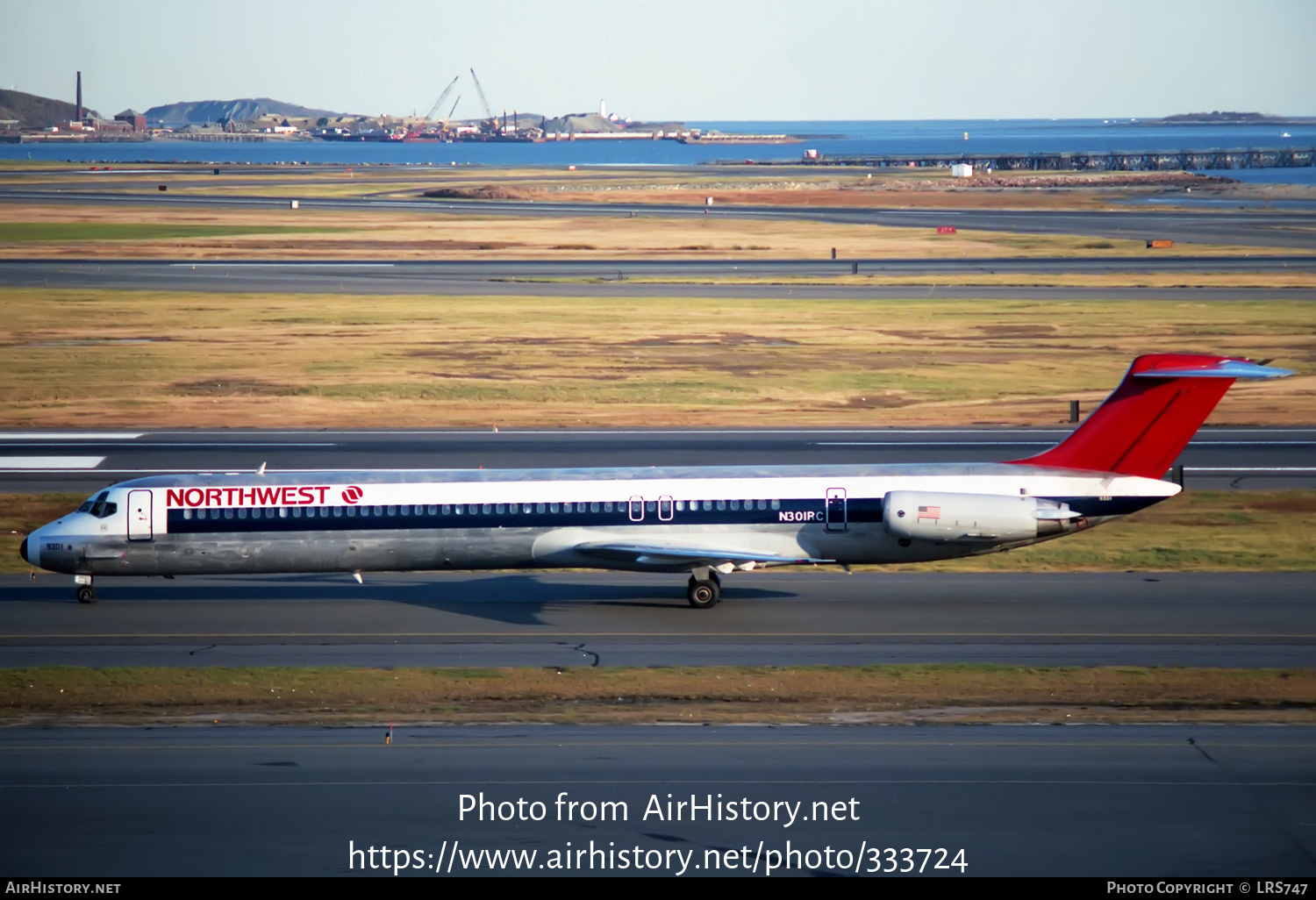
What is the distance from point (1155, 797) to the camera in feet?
67.2

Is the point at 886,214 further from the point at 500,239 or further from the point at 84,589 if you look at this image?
the point at 84,589

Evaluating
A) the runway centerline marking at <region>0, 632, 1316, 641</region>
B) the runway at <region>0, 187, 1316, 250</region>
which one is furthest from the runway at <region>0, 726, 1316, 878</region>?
the runway at <region>0, 187, 1316, 250</region>

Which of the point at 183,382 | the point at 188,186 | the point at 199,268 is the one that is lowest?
the point at 183,382

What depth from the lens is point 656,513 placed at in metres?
31.0

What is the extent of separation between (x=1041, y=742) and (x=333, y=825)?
11.7m

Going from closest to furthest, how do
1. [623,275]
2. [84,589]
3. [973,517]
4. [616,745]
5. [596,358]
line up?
1. [616,745]
2. [973,517]
3. [84,589]
4. [596,358]
5. [623,275]

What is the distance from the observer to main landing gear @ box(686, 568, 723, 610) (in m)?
31.6

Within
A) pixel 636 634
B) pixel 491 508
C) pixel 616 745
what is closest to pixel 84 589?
pixel 491 508

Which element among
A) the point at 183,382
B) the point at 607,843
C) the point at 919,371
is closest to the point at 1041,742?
the point at 607,843

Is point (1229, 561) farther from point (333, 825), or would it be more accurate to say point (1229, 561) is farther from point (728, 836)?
point (333, 825)

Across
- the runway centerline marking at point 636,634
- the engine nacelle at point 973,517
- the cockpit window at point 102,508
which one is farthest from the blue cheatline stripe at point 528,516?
the cockpit window at point 102,508

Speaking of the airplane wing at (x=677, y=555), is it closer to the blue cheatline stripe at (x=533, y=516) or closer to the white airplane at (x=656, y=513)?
the white airplane at (x=656, y=513)

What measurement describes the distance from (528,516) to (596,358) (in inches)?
1374

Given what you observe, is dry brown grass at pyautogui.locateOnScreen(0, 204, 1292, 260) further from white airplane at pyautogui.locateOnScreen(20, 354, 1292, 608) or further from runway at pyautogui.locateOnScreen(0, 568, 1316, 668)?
white airplane at pyautogui.locateOnScreen(20, 354, 1292, 608)
